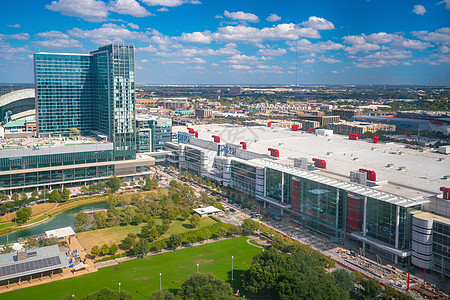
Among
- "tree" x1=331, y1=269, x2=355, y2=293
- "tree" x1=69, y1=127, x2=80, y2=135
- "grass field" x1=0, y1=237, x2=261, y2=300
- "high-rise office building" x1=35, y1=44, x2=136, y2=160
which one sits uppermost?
"high-rise office building" x1=35, y1=44, x2=136, y2=160

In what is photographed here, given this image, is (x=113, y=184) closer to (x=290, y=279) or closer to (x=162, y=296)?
(x=162, y=296)

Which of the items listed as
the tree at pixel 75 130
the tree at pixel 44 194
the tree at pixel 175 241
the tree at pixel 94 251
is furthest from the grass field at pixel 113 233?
the tree at pixel 75 130

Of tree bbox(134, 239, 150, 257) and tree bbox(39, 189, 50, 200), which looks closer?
tree bbox(134, 239, 150, 257)

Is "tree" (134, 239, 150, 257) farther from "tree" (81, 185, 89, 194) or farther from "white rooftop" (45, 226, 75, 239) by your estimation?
"tree" (81, 185, 89, 194)

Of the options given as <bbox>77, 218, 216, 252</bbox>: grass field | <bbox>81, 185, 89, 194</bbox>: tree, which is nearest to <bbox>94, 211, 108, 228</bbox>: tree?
<bbox>77, 218, 216, 252</bbox>: grass field

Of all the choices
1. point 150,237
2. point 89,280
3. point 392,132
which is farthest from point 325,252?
point 392,132

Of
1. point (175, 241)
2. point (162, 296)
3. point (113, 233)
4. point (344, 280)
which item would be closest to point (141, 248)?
point (175, 241)
